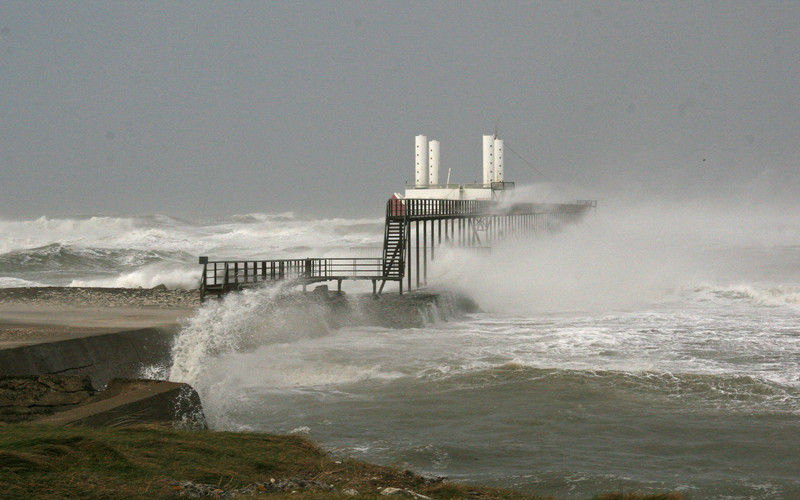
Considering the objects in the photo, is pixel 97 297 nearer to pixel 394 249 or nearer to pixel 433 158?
pixel 394 249

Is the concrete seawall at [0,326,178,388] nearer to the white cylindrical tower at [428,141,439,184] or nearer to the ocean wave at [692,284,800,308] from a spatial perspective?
the ocean wave at [692,284,800,308]

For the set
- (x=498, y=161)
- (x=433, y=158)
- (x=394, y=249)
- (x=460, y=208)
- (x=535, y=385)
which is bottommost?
(x=535, y=385)

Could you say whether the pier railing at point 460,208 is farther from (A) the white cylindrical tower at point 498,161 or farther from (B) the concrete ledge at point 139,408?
(B) the concrete ledge at point 139,408

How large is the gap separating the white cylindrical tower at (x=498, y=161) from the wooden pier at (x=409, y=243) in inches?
223

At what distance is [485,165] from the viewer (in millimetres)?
72438

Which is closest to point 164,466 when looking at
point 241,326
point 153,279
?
point 241,326

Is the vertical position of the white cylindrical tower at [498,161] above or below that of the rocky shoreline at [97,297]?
above

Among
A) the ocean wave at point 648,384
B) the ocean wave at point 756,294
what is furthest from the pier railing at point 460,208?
the ocean wave at point 648,384

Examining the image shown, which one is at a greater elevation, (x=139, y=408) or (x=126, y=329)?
(x=126, y=329)

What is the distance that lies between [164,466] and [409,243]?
2601 cm

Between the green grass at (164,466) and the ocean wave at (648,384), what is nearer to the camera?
the green grass at (164,466)

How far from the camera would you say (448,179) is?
246ft

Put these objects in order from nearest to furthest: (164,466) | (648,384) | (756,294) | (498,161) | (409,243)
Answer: (164,466)
(648,384)
(409,243)
(756,294)
(498,161)

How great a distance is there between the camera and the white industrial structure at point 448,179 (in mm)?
70325
